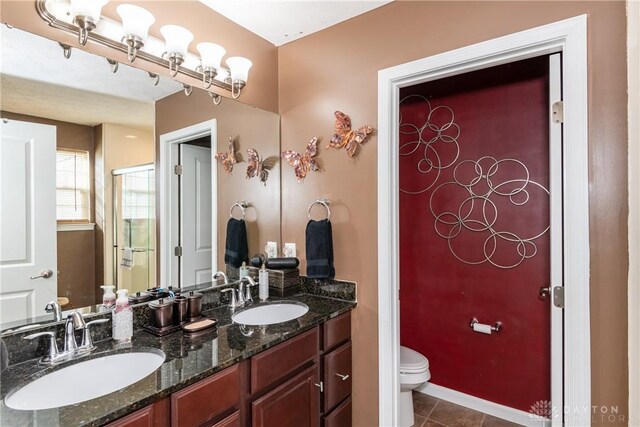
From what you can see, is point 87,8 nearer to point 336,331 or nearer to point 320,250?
point 320,250

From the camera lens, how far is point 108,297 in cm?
137

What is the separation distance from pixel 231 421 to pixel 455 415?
1805 mm

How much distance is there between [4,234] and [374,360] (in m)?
1.66

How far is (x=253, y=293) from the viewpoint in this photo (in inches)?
77.4

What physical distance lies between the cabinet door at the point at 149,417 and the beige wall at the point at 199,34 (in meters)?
1.32

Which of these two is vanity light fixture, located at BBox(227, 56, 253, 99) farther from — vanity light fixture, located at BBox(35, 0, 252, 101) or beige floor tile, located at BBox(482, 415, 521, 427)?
beige floor tile, located at BBox(482, 415, 521, 427)

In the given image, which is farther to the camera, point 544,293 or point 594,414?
point 544,293

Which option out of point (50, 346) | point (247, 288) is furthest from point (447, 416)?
point (50, 346)

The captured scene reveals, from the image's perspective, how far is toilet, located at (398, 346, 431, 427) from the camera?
2.07m

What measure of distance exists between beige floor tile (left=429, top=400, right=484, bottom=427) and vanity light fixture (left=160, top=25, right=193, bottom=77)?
8.56 ft

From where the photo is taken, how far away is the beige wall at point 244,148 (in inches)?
68.8

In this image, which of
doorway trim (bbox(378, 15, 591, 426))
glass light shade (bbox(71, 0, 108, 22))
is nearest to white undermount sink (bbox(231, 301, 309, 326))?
doorway trim (bbox(378, 15, 591, 426))

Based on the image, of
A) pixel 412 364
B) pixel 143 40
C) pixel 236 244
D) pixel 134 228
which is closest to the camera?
pixel 143 40

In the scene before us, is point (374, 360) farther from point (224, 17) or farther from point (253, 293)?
point (224, 17)
